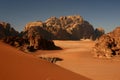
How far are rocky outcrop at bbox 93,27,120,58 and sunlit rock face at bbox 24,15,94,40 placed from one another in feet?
131

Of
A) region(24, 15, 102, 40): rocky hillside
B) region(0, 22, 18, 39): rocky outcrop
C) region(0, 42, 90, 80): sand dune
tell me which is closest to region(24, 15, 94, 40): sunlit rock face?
region(24, 15, 102, 40): rocky hillside

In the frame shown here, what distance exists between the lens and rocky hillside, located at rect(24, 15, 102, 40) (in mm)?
67188

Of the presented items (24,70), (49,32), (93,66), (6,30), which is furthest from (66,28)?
(24,70)

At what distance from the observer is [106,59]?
2072cm

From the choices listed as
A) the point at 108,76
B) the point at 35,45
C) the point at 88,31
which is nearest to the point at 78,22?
the point at 88,31

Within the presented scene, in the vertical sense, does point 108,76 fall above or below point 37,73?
below

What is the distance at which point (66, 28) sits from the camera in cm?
7856

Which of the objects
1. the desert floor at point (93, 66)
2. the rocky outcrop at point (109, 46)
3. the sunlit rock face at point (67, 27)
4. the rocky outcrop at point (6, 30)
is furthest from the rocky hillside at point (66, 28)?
the desert floor at point (93, 66)

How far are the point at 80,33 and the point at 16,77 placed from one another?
7344 centimetres

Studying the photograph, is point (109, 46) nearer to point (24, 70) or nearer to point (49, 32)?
point (24, 70)

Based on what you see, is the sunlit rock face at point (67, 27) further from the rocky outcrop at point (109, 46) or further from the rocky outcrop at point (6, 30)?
the rocky outcrop at point (109, 46)

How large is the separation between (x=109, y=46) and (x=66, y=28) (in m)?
56.7

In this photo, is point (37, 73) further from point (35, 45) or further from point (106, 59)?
point (35, 45)

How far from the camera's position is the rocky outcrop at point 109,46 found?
2148cm
